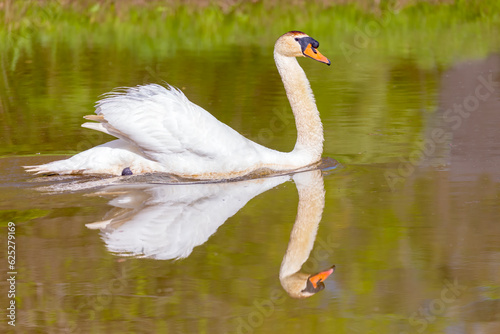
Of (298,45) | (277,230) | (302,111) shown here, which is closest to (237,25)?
(298,45)

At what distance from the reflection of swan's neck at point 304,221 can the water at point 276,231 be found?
0.04 metres

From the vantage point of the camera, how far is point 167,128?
784 centimetres

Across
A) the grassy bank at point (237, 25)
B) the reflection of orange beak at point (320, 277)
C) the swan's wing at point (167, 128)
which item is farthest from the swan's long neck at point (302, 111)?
the grassy bank at point (237, 25)

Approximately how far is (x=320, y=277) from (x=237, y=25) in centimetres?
1421

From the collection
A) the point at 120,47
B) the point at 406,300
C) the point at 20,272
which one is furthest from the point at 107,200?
the point at 120,47

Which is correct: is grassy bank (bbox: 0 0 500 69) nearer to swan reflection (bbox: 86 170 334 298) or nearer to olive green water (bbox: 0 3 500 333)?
olive green water (bbox: 0 3 500 333)

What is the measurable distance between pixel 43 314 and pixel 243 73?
29.4ft

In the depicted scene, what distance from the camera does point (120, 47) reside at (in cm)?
1705

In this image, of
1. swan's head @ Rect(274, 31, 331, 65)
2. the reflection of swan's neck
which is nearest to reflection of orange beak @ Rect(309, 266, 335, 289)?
the reflection of swan's neck

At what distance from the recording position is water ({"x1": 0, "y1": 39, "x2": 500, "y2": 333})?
513cm

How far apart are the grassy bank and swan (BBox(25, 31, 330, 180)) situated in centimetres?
778

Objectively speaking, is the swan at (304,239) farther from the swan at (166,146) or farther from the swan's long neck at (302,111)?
the swan at (166,146)

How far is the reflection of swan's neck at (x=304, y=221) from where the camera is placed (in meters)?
5.87

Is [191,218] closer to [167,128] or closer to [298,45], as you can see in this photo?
[167,128]
